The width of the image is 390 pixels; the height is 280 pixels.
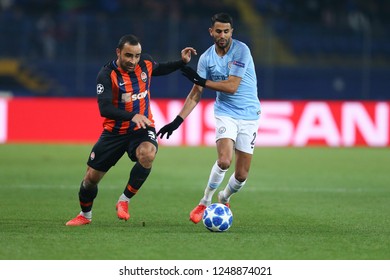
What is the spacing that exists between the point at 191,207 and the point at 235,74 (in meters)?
2.28

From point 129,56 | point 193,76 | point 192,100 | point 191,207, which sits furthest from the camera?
point 191,207

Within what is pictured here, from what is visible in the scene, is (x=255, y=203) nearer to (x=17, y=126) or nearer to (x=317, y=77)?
(x=17, y=126)

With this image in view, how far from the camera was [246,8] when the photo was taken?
29.3 metres

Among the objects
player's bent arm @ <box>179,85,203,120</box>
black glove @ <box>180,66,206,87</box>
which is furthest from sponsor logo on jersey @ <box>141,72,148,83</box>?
player's bent arm @ <box>179,85,203,120</box>

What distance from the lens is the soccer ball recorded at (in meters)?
8.77

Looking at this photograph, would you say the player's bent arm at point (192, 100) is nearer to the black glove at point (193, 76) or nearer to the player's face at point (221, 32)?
the black glove at point (193, 76)

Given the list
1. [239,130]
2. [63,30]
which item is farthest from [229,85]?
[63,30]

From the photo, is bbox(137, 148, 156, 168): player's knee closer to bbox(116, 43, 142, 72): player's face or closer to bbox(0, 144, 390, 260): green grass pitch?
bbox(0, 144, 390, 260): green grass pitch

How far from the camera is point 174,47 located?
24.7 m

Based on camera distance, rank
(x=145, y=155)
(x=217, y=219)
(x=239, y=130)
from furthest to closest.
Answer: (x=239, y=130) → (x=145, y=155) → (x=217, y=219)

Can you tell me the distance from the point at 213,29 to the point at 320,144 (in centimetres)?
1282

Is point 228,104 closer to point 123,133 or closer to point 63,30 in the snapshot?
point 123,133

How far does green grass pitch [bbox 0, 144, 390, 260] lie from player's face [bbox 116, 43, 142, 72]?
1627 millimetres
